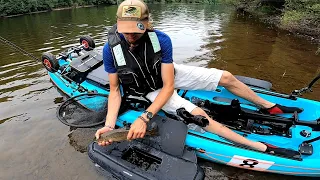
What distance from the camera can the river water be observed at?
4016 millimetres

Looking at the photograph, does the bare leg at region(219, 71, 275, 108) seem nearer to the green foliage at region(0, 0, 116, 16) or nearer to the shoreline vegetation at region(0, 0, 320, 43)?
the shoreline vegetation at region(0, 0, 320, 43)

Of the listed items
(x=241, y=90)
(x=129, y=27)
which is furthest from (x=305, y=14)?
(x=129, y=27)

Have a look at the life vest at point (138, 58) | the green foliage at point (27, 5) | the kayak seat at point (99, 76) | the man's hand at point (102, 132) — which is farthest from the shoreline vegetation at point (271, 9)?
the man's hand at point (102, 132)

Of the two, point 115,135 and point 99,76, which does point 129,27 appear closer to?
point 115,135

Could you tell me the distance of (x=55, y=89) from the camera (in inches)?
262

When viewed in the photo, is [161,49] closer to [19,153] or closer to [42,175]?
[42,175]

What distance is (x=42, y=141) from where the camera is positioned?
4652mm

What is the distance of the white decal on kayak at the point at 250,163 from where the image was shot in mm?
3454

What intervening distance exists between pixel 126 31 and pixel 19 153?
2.98m

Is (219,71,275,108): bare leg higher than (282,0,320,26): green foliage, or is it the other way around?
(282,0,320,26): green foliage

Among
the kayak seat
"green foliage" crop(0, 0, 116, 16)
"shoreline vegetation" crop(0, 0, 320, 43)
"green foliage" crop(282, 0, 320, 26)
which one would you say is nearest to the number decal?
the kayak seat

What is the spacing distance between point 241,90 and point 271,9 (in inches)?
818

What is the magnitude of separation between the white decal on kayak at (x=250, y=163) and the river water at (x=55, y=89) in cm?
21

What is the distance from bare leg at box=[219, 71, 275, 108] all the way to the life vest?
1.15m
